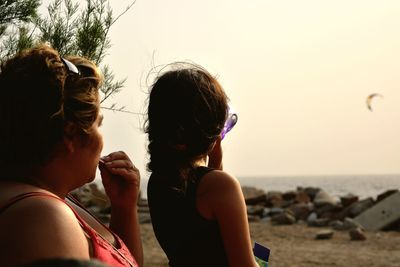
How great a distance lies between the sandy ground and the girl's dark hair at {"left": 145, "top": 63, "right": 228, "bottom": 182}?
7316 millimetres

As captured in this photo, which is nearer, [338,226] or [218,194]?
[218,194]

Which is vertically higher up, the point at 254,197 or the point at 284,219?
the point at 284,219

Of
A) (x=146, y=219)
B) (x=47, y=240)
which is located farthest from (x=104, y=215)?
(x=47, y=240)

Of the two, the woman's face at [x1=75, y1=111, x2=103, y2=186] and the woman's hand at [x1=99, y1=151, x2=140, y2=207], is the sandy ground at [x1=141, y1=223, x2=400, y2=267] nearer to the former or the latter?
the woman's hand at [x1=99, y1=151, x2=140, y2=207]

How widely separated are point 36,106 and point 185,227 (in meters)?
1.08

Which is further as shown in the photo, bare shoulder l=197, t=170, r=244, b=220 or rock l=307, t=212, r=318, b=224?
rock l=307, t=212, r=318, b=224

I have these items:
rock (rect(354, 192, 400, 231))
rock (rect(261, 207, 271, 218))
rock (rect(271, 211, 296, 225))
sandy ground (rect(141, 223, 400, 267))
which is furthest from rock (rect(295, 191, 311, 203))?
sandy ground (rect(141, 223, 400, 267))

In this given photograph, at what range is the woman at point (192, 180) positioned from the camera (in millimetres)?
2398

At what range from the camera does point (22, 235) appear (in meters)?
1.37

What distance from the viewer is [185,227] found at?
99.2 inches

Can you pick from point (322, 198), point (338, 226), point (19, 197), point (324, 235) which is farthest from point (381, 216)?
point (19, 197)

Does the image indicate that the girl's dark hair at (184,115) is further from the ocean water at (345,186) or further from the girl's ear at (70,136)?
the ocean water at (345,186)

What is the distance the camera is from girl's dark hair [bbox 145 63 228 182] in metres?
2.58

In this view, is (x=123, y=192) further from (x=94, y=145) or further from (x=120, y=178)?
(x=94, y=145)
